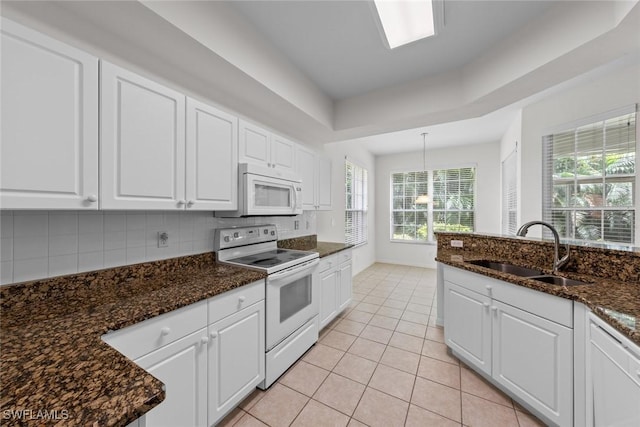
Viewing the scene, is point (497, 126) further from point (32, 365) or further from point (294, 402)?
point (32, 365)

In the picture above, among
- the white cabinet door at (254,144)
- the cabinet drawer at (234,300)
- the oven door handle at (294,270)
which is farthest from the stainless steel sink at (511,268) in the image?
the white cabinet door at (254,144)

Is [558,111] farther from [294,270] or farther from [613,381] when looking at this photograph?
[294,270]

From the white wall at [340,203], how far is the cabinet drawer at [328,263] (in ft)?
3.07

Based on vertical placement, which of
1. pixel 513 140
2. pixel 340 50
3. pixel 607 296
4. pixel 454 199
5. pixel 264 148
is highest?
pixel 340 50

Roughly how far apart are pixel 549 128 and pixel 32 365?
180 inches

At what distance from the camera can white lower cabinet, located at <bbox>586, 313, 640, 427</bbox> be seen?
959 millimetres

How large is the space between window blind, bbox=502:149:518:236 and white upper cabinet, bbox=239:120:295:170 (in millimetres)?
3470

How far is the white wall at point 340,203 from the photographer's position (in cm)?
390

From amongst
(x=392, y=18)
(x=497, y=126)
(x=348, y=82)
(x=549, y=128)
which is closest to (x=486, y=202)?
(x=497, y=126)

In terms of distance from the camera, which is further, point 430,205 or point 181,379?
point 430,205

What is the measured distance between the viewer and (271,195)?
2.24 metres

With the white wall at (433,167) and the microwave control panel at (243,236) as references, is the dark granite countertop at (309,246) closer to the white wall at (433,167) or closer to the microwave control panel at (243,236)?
the microwave control panel at (243,236)

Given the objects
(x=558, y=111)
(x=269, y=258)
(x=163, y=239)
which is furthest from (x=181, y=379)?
(x=558, y=111)

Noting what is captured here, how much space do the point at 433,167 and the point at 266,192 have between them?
181 inches
